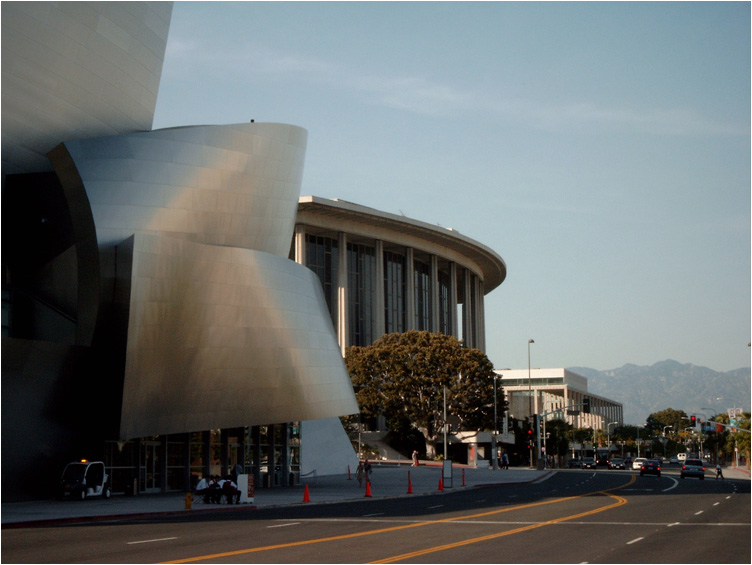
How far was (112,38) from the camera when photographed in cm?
3988

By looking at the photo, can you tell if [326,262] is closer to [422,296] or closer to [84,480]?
[422,296]

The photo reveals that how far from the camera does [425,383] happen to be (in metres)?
82.1

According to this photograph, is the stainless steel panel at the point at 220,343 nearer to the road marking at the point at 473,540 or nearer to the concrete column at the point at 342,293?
the road marking at the point at 473,540

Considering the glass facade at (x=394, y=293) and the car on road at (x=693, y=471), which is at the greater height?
the glass facade at (x=394, y=293)

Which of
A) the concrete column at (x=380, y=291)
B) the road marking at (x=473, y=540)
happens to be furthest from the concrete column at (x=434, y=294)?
the road marking at (x=473, y=540)

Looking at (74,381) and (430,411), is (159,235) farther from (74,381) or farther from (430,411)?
(430,411)

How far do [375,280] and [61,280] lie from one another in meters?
63.0

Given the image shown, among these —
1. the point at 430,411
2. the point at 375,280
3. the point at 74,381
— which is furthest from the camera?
the point at 375,280

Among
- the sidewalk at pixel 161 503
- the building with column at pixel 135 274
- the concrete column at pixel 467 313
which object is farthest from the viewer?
the concrete column at pixel 467 313

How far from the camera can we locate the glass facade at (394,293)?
105188 mm

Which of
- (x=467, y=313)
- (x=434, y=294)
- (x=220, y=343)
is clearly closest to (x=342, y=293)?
(x=434, y=294)

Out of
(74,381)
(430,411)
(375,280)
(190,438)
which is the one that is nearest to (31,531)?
(74,381)

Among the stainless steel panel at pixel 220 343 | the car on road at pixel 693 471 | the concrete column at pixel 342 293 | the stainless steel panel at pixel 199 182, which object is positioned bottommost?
the car on road at pixel 693 471

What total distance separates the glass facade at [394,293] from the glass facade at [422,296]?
2702 millimetres
